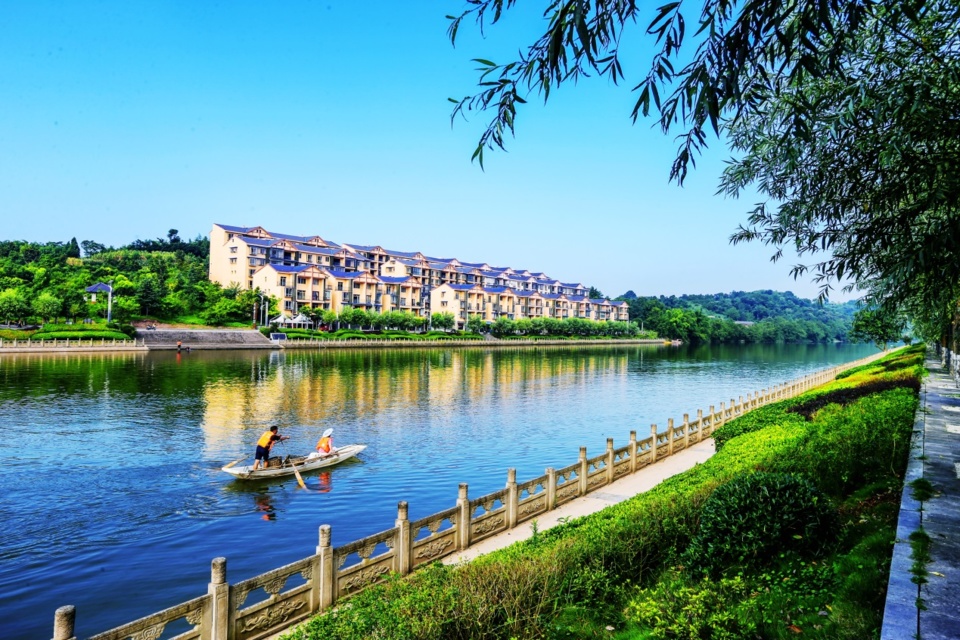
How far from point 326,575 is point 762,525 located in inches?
233

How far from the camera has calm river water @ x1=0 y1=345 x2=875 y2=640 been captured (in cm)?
1270

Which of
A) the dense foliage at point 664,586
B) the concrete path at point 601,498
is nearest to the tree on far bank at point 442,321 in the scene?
the concrete path at point 601,498

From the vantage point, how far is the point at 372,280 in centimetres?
10819

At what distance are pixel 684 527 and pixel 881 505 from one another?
109 inches

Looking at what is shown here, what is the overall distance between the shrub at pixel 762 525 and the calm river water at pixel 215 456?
9329mm

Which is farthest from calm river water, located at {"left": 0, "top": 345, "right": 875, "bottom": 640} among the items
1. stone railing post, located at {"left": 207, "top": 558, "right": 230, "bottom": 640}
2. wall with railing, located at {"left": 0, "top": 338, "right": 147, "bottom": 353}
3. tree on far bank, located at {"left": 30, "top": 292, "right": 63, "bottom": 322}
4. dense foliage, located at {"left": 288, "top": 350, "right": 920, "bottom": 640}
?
tree on far bank, located at {"left": 30, "top": 292, "right": 63, "bottom": 322}

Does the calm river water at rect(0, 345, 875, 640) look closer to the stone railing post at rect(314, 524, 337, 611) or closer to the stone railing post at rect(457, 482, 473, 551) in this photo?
the stone railing post at rect(457, 482, 473, 551)

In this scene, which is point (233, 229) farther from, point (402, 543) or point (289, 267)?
point (402, 543)

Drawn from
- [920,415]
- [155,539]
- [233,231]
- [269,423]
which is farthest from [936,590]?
[233,231]

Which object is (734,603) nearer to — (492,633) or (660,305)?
(492,633)

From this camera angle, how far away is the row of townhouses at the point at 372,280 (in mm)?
100312

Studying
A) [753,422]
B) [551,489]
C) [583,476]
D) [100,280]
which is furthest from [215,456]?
[100,280]

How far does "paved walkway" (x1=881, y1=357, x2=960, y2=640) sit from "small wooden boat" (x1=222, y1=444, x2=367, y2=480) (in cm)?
1587

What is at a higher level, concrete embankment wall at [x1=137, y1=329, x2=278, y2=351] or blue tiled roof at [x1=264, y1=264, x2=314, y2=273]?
blue tiled roof at [x1=264, y1=264, x2=314, y2=273]
